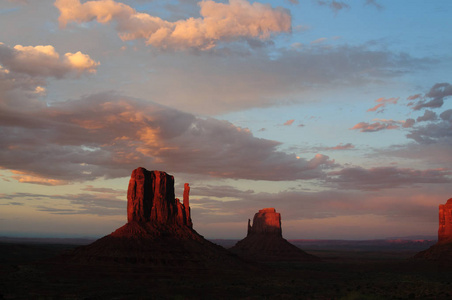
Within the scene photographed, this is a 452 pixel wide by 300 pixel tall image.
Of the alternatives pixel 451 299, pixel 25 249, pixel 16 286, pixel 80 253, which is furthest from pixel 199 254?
pixel 25 249

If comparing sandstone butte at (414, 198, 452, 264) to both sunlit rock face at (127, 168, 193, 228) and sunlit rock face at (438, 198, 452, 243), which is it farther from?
sunlit rock face at (127, 168, 193, 228)

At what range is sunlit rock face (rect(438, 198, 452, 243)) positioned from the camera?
5846 inches

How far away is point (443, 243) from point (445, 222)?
772cm

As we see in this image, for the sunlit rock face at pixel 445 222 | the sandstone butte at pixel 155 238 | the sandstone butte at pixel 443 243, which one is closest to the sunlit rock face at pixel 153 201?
the sandstone butte at pixel 155 238

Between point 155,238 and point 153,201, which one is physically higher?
point 153,201

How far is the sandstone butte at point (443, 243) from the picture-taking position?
5379 inches

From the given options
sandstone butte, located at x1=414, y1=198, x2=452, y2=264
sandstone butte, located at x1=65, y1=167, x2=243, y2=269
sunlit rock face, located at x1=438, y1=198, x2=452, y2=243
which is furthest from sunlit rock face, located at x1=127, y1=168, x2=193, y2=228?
sunlit rock face, located at x1=438, y1=198, x2=452, y2=243

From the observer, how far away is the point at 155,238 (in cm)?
11425

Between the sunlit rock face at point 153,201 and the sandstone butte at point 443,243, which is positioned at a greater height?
the sunlit rock face at point 153,201

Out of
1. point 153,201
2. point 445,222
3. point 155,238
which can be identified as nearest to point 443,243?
point 445,222

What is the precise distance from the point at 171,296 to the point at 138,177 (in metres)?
65.1

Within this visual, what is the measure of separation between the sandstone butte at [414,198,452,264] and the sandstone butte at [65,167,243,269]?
5955 centimetres

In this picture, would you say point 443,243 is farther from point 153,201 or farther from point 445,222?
point 153,201

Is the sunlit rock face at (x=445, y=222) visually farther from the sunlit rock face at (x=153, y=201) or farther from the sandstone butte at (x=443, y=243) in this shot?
the sunlit rock face at (x=153, y=201)
